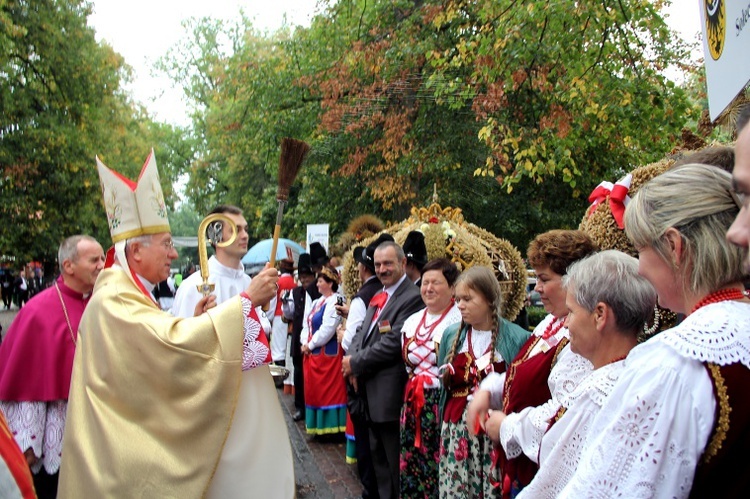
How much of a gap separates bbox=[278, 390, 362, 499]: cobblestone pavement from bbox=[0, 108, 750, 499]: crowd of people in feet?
1.96

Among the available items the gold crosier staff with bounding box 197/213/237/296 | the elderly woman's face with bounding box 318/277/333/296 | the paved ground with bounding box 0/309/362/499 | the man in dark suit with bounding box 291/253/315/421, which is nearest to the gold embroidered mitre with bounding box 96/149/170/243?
the gold crosier staff with bounding box 197/213/237/296

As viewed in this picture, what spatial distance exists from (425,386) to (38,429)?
8.11 ft

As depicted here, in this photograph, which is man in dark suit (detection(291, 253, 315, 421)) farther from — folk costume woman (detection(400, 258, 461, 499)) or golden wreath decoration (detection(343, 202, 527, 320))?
folk costume woman (detection(400, 258, 461, 499))

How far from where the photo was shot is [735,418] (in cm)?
134

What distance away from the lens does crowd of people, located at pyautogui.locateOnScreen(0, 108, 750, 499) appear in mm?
1385

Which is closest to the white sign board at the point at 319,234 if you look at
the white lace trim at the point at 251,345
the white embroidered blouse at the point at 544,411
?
the white lace trim at the point at 251,345

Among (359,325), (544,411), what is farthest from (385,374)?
(544,411)

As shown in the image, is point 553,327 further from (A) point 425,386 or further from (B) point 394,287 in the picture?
(B) point 394,287

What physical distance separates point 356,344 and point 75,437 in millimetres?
2744

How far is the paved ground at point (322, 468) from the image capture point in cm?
589

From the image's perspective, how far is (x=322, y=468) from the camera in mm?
6645

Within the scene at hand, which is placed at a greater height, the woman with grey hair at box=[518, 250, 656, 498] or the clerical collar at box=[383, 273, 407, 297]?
the woman with grey hair at box=[518, 250, 656, 498]

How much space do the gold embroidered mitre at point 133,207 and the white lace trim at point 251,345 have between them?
0.72m

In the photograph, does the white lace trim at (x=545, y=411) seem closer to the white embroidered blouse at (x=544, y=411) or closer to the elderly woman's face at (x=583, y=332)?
the white embroidered blouse at (x=544, y=411)
